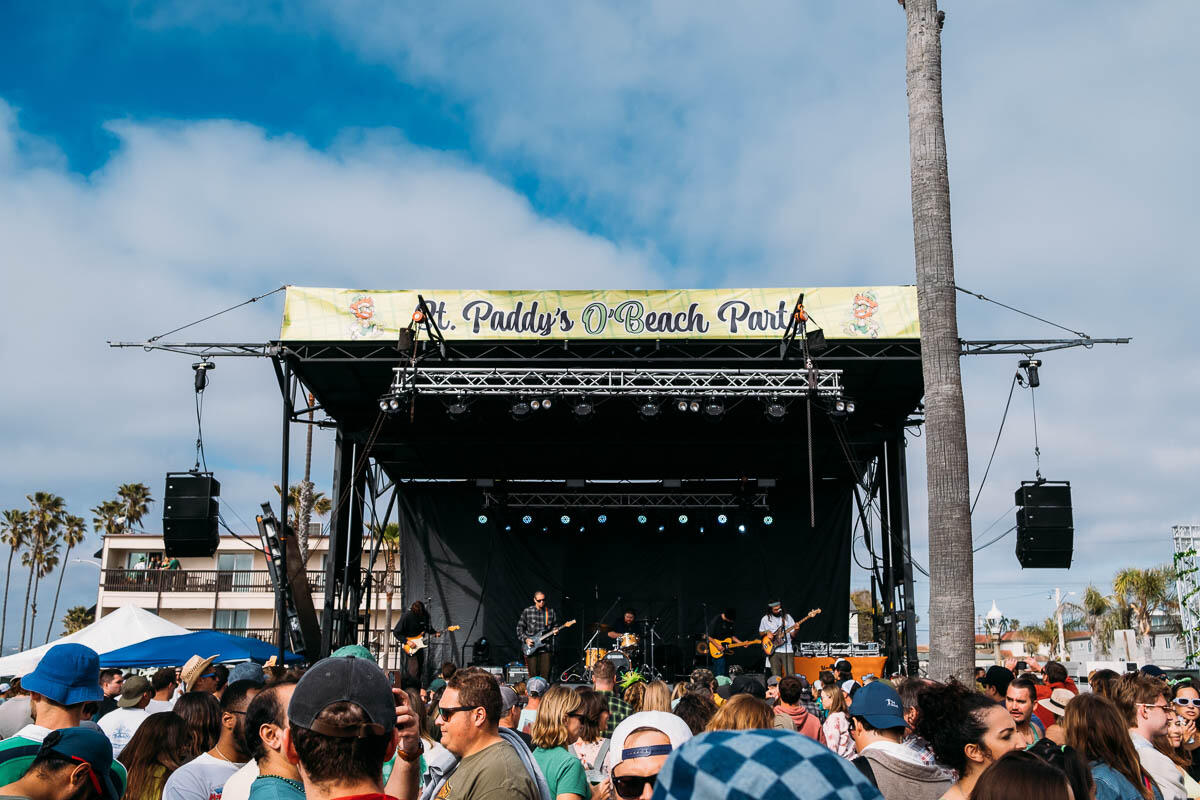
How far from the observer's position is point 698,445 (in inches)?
695

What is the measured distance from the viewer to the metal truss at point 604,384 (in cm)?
1366

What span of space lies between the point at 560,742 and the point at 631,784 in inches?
66.4

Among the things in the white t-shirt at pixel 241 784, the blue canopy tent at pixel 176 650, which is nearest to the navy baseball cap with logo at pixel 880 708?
the white t-shirt at pixel 241 784

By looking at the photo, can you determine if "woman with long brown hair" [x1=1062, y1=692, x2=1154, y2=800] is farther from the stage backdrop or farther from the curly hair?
the stage backdrop

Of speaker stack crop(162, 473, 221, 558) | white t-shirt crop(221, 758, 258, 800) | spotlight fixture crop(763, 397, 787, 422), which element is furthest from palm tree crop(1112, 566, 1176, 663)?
white t-shirt crop(221, 758, 258, 800)

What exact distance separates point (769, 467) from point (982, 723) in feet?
51.2

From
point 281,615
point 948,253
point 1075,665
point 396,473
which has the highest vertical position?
point 948,253

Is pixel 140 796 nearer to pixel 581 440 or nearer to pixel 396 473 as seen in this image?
pixel 581 440

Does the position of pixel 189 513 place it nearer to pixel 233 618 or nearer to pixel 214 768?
pixel 214 768

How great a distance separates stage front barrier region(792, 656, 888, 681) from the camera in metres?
15.3

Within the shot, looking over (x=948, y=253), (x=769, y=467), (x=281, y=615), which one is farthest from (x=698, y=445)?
(x=948, y=253)

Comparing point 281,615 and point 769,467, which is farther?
point 769,467

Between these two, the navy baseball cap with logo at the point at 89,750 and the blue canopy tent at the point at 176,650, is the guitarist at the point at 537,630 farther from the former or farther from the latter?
the navy baseball cap with logo at the point at 89,750

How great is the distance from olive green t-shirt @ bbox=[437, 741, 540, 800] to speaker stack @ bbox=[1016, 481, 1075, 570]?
1324cm
